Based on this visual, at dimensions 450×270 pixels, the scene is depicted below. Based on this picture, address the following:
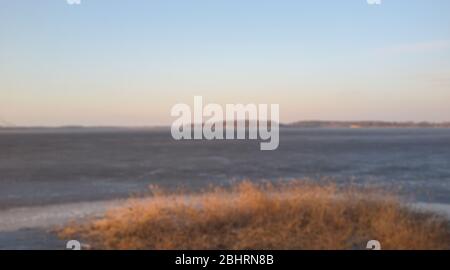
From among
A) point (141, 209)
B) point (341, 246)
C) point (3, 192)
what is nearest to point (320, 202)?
point (341, 246)

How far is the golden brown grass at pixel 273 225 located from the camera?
9758 millimetres

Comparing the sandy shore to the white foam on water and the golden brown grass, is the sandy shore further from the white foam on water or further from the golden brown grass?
the golden brown grass

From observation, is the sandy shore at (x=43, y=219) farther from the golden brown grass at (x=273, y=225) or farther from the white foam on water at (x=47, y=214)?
the golden brown grass at (x=273, y=225)

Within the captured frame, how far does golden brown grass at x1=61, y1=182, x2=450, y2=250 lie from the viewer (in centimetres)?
976

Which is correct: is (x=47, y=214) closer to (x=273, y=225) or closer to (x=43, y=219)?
(x=43, y=219)

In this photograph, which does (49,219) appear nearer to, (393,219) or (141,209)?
(141,209)

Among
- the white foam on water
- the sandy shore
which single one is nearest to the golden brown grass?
the sandy shore

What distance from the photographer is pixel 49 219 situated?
1283 cm

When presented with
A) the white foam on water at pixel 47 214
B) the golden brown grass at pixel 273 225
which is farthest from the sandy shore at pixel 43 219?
the golden brown grass at pixel 273 225

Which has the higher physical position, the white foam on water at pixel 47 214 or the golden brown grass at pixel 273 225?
the golden brown grass at pixel 273 225

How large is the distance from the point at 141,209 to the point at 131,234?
165cm

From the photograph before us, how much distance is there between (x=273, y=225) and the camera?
36.0ft
